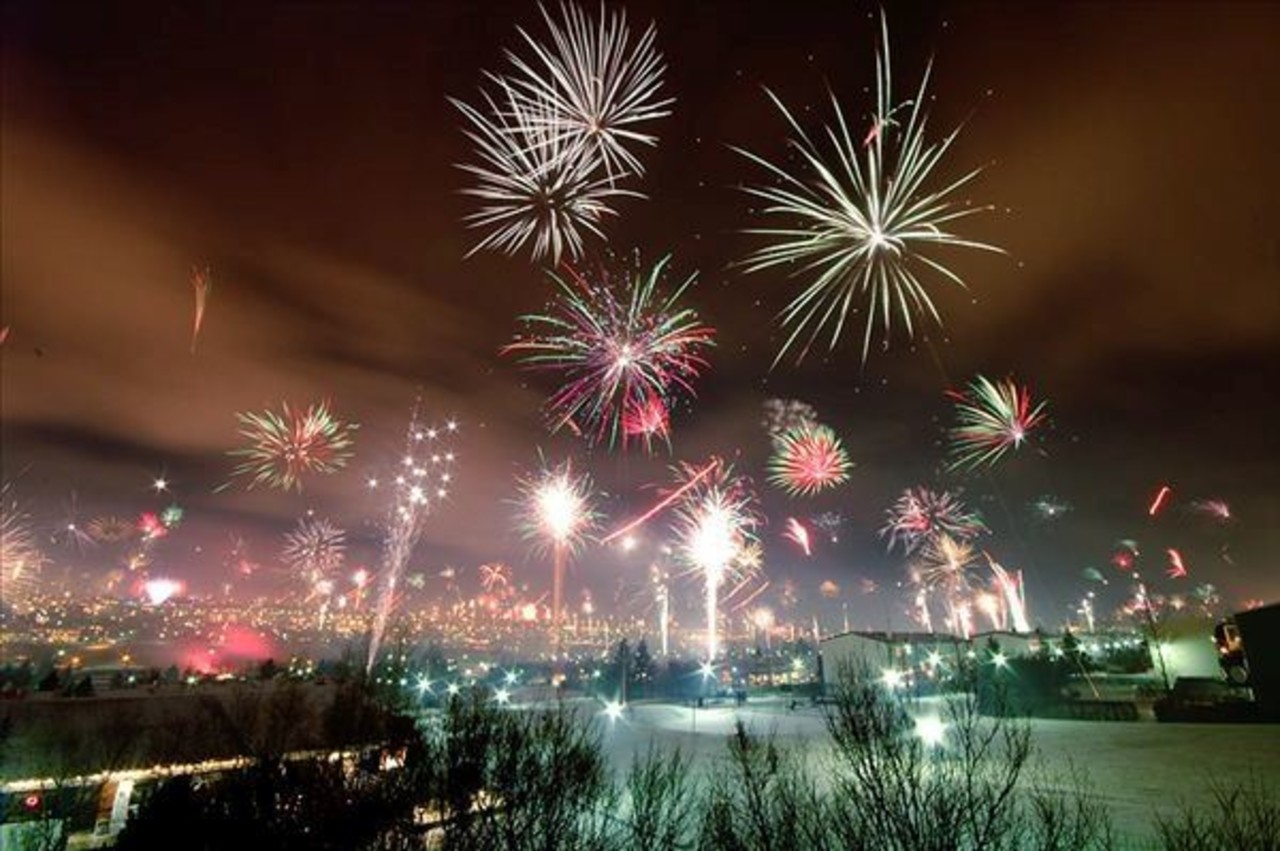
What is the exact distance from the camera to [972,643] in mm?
85188

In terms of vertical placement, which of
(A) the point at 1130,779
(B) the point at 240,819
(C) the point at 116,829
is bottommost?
(C) the point at 116,829

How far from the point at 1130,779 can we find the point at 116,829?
48.6 m

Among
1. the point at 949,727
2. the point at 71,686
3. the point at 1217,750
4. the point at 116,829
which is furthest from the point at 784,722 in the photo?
the point at 71,686

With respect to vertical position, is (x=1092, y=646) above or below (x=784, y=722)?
above

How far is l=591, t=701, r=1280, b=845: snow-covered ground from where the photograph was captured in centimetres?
2375

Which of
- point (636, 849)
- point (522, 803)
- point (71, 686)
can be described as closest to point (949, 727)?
point (636, 849)

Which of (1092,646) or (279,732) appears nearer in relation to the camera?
(279,732)

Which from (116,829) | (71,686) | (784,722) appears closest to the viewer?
(116,829)

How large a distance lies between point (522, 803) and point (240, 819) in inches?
557

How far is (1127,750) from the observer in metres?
32.7

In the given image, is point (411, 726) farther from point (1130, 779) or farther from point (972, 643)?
point (972, 643)

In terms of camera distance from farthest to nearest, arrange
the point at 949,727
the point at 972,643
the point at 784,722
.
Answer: the point at 972,643 → the point at 784,722 → the point at 949,727

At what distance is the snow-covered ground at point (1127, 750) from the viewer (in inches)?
935

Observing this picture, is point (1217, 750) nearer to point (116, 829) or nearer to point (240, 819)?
point (240, 819)
